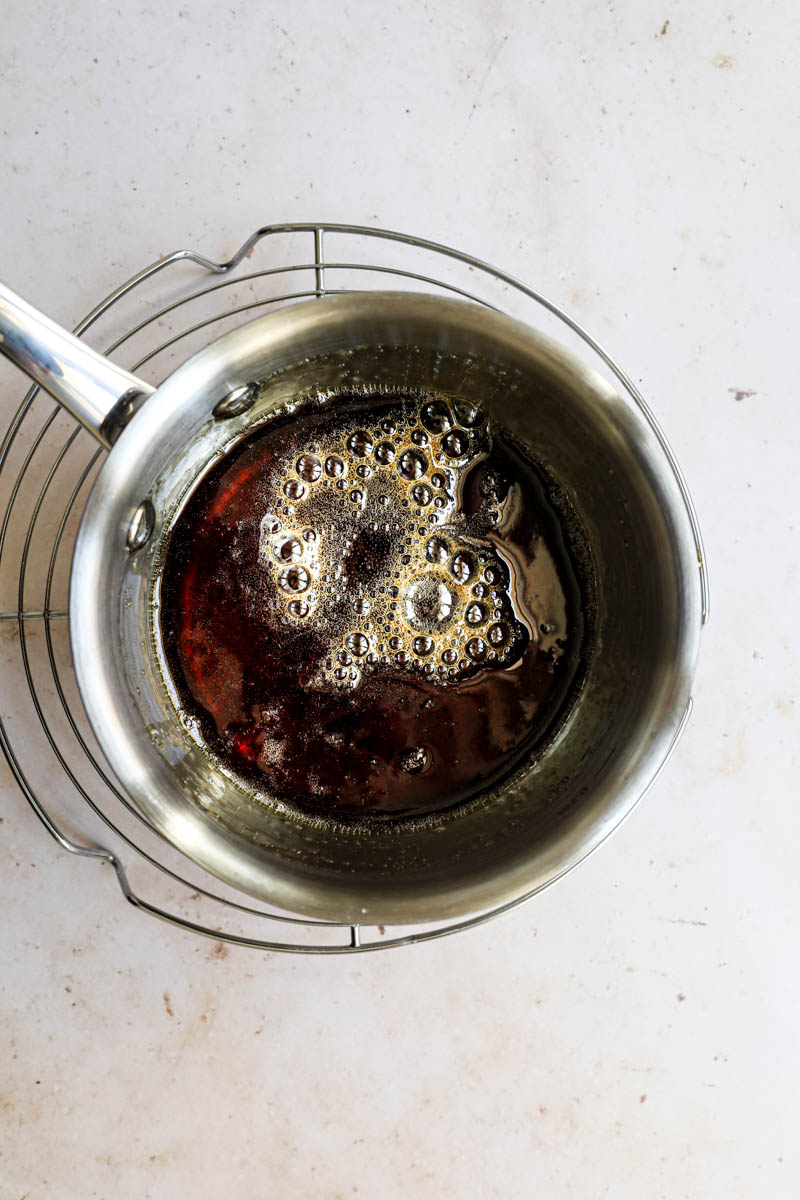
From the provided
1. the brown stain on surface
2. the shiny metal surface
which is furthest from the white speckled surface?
the shiny metal surface

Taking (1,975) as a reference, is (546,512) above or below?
above

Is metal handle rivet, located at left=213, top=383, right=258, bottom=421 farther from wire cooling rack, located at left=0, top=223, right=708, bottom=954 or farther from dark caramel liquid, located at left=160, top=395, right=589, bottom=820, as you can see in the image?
wire cooling rack, located at left=0, top=223, right=708, bottom=954

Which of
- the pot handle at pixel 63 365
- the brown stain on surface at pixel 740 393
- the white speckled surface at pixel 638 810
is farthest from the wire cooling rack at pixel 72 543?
the pot handle at pixel 63 365

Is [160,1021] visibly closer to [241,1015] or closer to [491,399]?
[241,1015]

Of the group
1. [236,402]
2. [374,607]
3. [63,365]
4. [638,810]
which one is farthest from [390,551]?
[638,810]

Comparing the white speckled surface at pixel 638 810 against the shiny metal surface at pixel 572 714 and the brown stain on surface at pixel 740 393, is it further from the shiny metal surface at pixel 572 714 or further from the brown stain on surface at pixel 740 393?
the shiny metal surface at pixel 572 714

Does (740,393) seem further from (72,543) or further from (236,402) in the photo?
(72,543)

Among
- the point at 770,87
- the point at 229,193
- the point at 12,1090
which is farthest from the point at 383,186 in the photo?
the point at 12,1090
